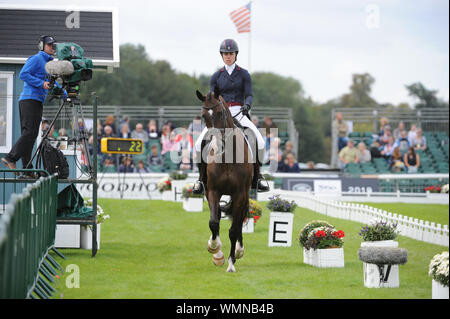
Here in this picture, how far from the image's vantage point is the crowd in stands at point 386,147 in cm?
3022

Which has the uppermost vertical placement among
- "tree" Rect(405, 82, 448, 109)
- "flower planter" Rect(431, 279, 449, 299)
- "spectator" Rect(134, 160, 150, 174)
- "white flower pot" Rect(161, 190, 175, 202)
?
"tree" Rect(405, 82, 448, 109)

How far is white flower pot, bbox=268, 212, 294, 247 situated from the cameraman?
4.94m

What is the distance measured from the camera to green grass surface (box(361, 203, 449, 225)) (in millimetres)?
21034

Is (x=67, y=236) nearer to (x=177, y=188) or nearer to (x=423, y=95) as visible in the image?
(x=177, y=188)

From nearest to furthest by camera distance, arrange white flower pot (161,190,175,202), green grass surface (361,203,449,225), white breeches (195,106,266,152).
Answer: white breeches (195,106,266,152), green grass surface (361,203,449,225), white flower pot (161,190,175,202)

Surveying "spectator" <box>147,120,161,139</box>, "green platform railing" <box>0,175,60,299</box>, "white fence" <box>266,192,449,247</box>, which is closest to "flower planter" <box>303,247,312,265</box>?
"white fence" <box>266,192,449,247</box>

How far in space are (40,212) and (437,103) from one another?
6295 cm

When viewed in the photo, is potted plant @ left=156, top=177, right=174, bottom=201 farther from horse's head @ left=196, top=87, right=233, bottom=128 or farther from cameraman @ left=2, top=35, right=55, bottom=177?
horse's head @ left=196, top=87, right=233, bottom=128

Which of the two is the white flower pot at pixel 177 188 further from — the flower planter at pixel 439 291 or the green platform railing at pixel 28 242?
the flower planter at pixel 439 291

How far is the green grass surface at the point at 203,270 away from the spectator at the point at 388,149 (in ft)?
44.6

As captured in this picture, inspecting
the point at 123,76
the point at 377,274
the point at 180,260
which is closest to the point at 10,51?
the point at 180,260

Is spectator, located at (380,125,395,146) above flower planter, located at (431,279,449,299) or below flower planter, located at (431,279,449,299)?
above
